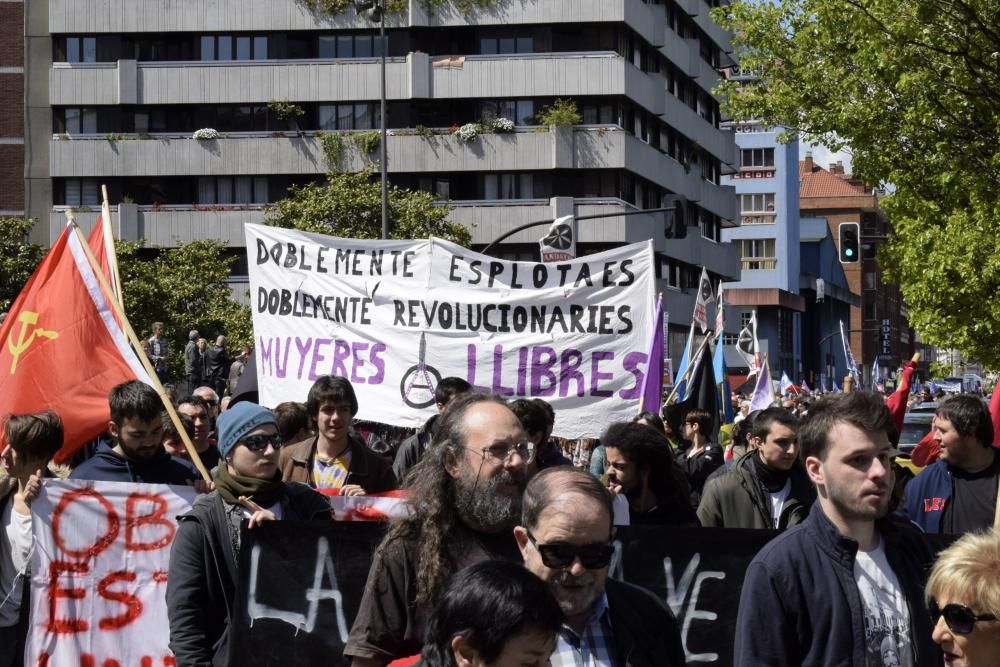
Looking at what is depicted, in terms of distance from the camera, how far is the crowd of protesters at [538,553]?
10.9ft

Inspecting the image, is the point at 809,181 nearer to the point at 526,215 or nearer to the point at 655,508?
the point at 526,215

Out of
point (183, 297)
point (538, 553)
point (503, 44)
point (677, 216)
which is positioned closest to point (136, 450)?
point (538, 553)

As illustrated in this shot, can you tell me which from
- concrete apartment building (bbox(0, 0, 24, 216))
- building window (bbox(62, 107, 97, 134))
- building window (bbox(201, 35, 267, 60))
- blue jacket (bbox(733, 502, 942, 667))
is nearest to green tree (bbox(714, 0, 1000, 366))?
blue jacket (bbox(733, 502, 942, 667))

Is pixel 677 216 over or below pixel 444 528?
over

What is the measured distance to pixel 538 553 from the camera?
3.65 meters

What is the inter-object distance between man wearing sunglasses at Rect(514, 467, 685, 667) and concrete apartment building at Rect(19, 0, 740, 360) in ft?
157

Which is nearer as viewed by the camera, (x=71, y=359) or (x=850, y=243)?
(x=71, y=359)

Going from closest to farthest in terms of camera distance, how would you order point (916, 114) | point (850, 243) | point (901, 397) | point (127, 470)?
1. point (127, 470)
2. point (901, 397)
3. point (916, 114)
4. point (850, 243)

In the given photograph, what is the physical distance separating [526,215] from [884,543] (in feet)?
158

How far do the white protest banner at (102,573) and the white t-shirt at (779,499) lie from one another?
2.74m

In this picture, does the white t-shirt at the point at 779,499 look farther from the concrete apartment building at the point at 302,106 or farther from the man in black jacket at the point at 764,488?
the concrete apartment building at the point at 302,106

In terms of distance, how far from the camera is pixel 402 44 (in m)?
52.4

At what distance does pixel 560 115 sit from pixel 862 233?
220 feet

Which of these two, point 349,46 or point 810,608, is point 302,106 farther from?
point 810,608
